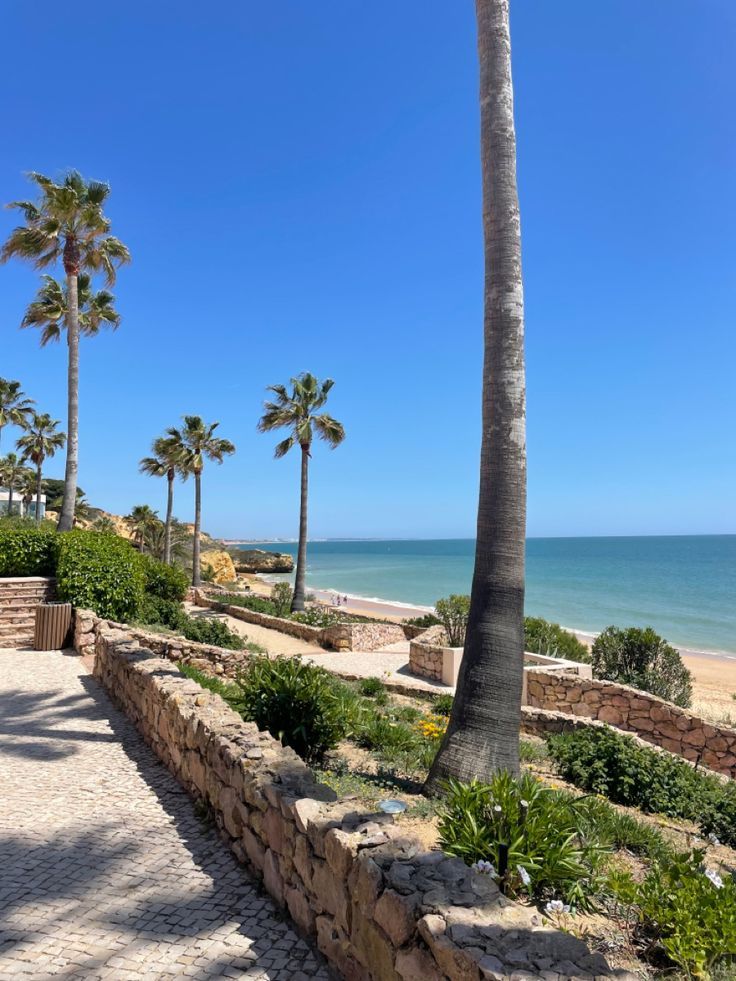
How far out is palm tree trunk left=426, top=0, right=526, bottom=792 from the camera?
5.25m

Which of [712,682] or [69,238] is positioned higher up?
[69,238]

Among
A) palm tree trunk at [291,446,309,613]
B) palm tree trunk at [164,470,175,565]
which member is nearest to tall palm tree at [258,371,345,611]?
palm tree trunk at [291,446,309,613]

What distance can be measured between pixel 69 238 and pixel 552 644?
19.9m

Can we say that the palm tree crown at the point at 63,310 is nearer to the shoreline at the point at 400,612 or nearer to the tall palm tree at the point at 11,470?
the shoreline at the point at 400,612

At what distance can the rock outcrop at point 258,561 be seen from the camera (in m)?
84.5

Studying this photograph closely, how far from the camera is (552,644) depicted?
17.5 m

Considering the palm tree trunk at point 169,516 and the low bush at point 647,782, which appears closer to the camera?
the low bush at point 647,782

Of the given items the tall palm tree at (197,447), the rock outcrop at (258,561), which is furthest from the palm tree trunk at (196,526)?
the rock outcrop at (258,561)

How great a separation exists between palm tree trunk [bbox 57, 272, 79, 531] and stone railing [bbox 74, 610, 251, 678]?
7368 mm

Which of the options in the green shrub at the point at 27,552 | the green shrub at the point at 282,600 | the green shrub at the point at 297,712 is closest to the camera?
the green shrub at the point at 297,712

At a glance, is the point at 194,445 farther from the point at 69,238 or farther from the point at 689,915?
the point at 689,915

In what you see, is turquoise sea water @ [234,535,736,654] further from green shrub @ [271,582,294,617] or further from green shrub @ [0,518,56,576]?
green shrub @ [0,518,56,576]

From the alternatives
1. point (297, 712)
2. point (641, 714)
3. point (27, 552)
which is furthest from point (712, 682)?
point (27, 552)

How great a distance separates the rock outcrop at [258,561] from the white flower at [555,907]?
82.4m
